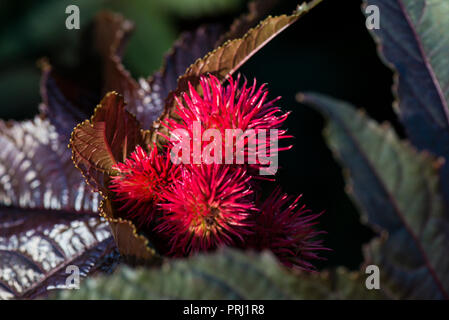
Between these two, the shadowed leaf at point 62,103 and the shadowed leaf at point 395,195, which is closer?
the shadowed leaf at point 395,195

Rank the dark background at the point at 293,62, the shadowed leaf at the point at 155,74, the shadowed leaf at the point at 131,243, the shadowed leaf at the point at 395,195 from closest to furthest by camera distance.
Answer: the shadowed leaf at the point at 395,195 < the shadowed leaf at the point at 131,243 < the shadowed leaf at the point at 155,74 < the dark background at the point at 293,62

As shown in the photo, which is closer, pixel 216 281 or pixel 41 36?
pixel 216 281

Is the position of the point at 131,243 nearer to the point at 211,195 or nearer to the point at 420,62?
the point at 211,195

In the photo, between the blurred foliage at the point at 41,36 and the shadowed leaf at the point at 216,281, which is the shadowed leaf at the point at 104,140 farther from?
the blurred foliage at the point at 41,36

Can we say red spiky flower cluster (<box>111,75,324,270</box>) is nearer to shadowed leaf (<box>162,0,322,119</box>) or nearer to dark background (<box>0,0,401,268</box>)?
shadowed leaf (<box>162,0,322,119</box>)

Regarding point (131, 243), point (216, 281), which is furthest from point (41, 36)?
point (216, 281)

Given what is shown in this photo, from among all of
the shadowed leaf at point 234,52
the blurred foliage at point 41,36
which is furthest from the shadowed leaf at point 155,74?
the blurred foliage at point 41,36

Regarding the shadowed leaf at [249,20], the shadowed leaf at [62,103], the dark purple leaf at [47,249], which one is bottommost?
the dark purple leaf at [47,249]

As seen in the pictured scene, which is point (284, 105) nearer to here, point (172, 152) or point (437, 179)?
point (172, 152)
